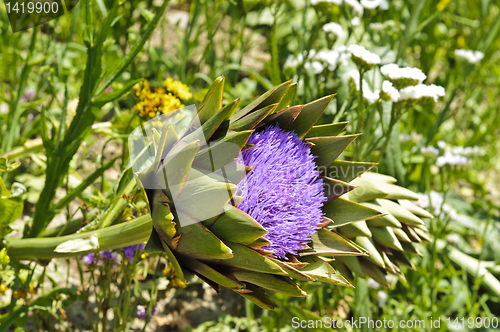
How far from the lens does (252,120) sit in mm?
821

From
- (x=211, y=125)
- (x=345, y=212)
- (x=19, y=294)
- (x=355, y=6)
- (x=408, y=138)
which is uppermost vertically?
(x=355, y=6)

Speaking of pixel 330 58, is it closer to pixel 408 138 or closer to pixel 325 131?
pixel 325 131

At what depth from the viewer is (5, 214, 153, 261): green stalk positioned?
2.75 feet

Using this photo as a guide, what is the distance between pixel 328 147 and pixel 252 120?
0.85 ft

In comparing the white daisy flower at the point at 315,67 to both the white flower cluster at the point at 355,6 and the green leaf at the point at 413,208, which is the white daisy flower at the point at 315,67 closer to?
the white flower cluster at the point at 355,6

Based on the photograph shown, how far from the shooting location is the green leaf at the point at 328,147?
0.96 metres

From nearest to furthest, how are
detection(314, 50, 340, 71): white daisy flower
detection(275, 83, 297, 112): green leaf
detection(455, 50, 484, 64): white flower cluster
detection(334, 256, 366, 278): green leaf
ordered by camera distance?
detection(275, 83, 297, 112): green leaf
detection(334, 256, 366, 278): green leaf
detection(314, 50, 340, 71): white daisy flower
detection(455, 50, 484, 64): white flower cluster

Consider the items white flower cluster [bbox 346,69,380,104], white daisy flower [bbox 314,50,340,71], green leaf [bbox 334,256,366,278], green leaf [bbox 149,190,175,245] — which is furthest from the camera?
white daisy flower [bbox 314,50,340,71]

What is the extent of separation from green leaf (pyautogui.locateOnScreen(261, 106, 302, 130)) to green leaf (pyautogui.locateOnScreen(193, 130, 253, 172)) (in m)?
0.15

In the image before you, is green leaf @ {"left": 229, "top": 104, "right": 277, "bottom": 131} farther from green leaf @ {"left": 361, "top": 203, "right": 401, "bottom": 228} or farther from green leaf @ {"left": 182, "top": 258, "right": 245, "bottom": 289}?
green leaf @ {"left": 361, "top": 203, "right": 401, "bottom": 228}

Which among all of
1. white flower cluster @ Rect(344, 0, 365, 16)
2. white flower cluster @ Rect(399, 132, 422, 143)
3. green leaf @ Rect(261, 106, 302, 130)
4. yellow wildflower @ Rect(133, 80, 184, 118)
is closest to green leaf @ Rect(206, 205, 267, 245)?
green leaf @ Rect(261, 106, 302, 130)

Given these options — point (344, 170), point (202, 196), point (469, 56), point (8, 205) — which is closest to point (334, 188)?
point (344, 170)

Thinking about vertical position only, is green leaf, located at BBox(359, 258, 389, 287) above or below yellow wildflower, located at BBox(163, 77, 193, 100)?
below

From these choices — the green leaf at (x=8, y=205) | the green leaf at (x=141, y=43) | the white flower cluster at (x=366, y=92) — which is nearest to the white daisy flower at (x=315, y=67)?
the white flower cluster at (x=366, y=92)
